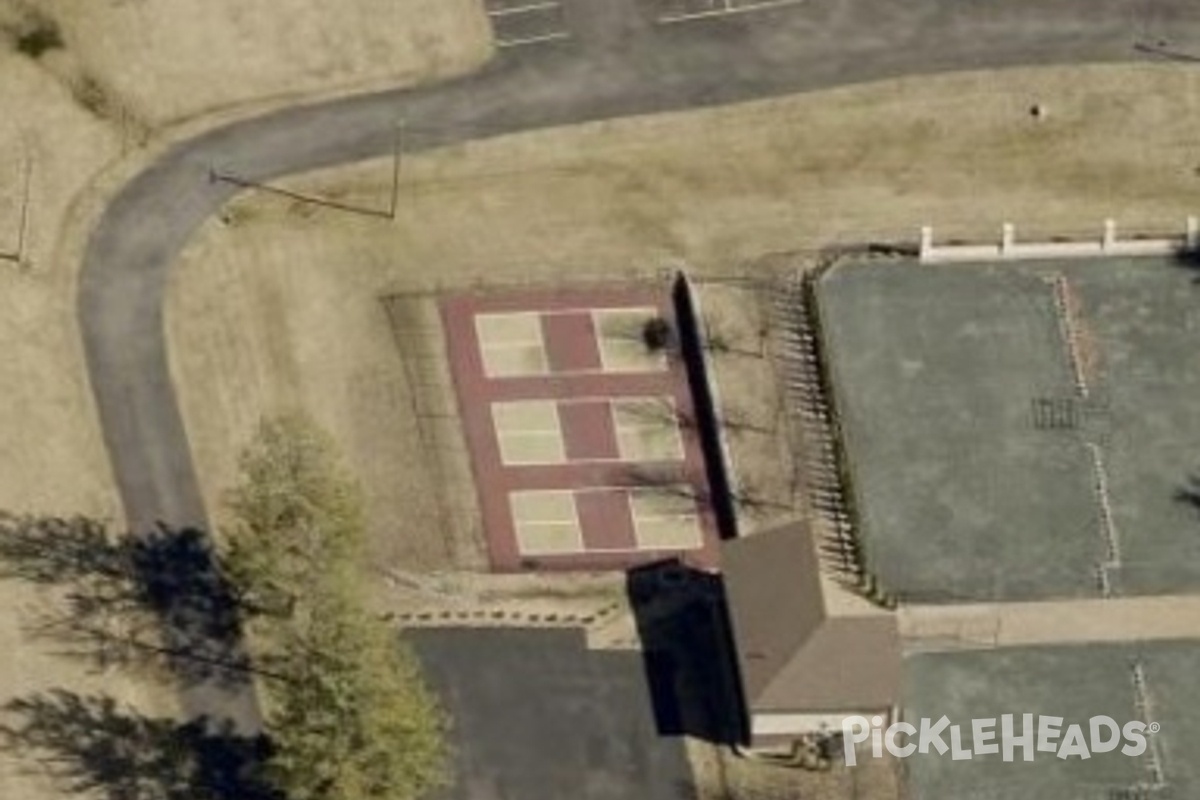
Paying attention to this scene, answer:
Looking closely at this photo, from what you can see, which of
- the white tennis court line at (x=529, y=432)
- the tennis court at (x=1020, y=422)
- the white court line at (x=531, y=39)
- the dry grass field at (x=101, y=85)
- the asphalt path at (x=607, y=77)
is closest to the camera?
→ the tennis court at (x=1020, y=422)

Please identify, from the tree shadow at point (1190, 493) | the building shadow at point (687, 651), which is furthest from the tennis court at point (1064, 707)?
the building shadow at point (687, 651)

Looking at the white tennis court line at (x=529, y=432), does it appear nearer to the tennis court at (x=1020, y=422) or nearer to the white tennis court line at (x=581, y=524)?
the white tennis court line at (x=581, y=524)

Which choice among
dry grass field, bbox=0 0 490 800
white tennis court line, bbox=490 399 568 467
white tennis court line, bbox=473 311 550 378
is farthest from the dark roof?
dry grass field, bbox=0 0 490 800

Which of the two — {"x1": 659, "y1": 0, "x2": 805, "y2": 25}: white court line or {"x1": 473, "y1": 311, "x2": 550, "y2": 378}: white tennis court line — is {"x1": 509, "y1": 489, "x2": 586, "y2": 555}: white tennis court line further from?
{"x1": 659, "y1": 0, "x2": 805, "y2": 25}: white court line

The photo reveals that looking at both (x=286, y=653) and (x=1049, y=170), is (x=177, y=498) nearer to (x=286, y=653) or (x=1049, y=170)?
(x=286, y=653)

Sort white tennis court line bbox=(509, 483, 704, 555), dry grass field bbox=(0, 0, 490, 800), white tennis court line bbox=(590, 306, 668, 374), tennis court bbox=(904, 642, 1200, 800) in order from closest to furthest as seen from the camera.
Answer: tennis court bbox=(904, 642, 1200, 800), white tennis court line bbox=(509, 483, 704, 555), white tennis court line bbox=(590, 306, 668, 374), dry grass field bbox=(0, 0, 490, 800)

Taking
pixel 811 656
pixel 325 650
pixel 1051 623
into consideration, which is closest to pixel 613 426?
pixel 811 656
